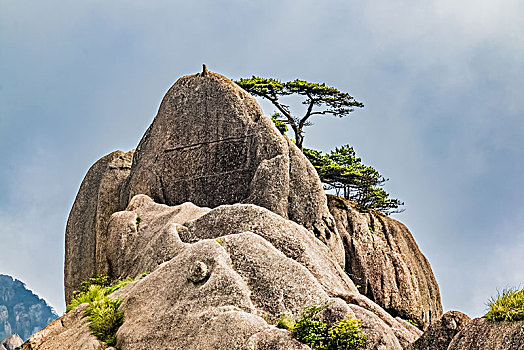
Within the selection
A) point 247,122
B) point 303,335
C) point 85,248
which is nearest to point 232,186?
point 247,122

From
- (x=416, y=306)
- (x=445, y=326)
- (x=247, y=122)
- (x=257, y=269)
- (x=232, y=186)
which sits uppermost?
(x=247, y=122)

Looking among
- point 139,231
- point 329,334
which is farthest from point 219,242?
point 139,231

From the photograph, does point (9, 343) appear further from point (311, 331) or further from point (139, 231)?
point (311, 331)

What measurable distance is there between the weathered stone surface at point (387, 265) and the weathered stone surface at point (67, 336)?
19.3m

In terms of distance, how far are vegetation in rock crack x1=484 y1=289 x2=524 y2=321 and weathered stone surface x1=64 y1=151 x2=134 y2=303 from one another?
2366 cm

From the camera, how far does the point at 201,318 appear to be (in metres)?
15.7

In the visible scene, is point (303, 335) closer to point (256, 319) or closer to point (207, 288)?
point (256, 319)

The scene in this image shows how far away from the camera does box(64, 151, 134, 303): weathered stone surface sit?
3438 cm

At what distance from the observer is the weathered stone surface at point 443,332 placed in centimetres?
1440

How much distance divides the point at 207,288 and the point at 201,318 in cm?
102

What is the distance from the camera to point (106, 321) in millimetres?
17734

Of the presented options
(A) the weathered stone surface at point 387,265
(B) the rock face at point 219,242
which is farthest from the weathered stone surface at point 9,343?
(A) the weathered stone surface at point 387,265

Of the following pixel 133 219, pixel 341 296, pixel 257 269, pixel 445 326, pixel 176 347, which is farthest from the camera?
pixel 133 219

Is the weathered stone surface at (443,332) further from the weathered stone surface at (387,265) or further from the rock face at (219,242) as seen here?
the weathered stone surface at (387,265)
